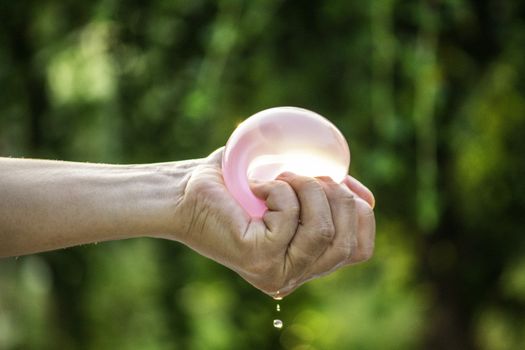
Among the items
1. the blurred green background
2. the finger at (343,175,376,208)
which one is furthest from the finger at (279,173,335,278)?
the blurred green background

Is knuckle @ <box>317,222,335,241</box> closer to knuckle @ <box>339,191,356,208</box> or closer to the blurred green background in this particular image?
knuckle @ <box>339,191,356,208</box>

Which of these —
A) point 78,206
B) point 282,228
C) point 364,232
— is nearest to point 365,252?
point 364,232

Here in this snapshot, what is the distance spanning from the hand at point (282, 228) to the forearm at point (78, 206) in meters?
0.04

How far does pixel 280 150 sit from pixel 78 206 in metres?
0.31

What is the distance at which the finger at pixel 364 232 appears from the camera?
151 centimetres

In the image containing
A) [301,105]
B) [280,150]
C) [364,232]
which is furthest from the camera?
[301,105]

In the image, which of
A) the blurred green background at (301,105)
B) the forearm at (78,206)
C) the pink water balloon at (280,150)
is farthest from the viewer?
the blurred green background at (301,105)

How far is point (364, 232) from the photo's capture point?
1517 mm

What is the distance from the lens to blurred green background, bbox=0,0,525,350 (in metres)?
2.31

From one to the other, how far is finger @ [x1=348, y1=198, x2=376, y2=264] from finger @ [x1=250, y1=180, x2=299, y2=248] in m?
0.12

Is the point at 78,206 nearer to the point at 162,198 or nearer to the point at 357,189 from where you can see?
the point at 162,198

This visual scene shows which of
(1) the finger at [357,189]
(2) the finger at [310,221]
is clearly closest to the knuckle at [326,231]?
(2) the finger at [310,221]

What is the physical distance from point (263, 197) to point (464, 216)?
5.11ft

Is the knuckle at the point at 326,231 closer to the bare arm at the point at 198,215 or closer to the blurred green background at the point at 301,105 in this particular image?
the bare arm at the point at 198,215
